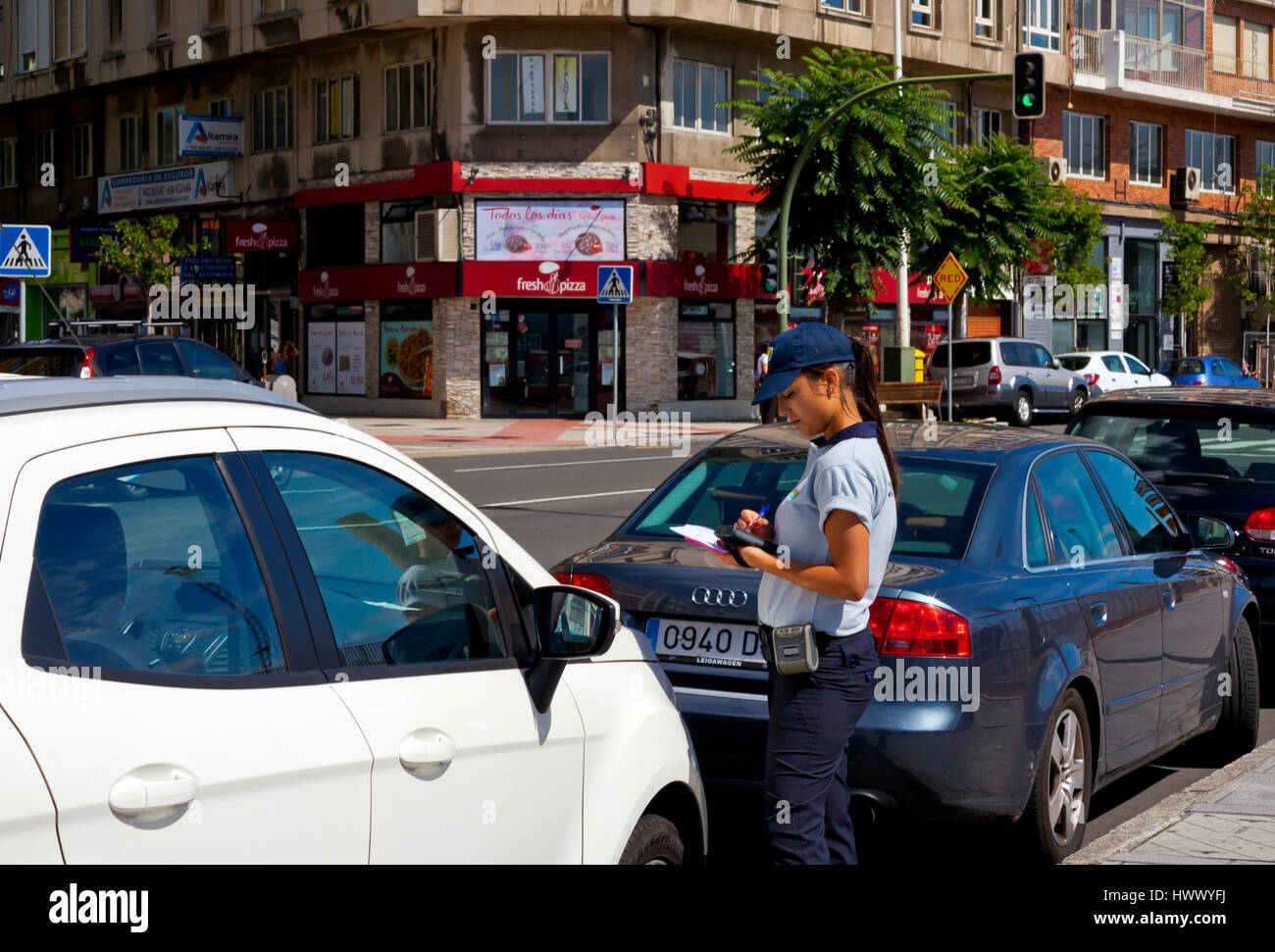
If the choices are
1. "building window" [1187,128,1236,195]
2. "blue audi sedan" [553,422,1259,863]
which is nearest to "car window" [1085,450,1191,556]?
"blue audi sedan" [553,422,1259,863]

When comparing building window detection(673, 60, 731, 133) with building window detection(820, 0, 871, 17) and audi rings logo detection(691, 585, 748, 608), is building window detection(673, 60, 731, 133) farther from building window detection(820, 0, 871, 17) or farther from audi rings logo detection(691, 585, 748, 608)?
audi rings logo detection(691, 585, 748, 608)

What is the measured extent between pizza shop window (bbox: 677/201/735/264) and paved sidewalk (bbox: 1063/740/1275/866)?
29.9m

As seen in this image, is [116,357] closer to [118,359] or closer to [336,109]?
[118,359]

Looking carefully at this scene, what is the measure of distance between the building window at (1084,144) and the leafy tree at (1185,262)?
2.84 m

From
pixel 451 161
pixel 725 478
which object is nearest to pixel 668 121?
pixel 451 161

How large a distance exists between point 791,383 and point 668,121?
105ft

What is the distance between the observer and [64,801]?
218cm

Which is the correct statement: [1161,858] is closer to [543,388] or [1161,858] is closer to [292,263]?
[543,388]

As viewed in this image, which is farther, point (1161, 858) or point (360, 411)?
→ point (360, 411)

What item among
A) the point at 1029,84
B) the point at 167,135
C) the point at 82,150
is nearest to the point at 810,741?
the point at 1029,84

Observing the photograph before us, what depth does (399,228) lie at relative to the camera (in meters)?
36.3

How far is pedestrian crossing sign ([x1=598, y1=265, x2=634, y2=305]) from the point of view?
2609 cm

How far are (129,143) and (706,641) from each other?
43665 millimetres
